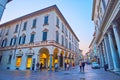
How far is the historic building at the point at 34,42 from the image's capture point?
2020 centimetres

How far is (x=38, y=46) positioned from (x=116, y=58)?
14.6 meters

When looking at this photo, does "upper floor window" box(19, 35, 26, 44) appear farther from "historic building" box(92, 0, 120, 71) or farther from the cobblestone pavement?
"historic building" box(92, 0, 120, 71)

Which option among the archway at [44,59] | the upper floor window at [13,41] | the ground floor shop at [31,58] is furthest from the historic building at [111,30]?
the upper floor window at [13,41]

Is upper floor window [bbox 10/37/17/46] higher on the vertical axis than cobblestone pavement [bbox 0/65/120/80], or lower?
higher

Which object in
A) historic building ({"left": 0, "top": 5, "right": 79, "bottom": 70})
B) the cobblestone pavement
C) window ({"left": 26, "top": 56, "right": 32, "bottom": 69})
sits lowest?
the cobblestone pavement

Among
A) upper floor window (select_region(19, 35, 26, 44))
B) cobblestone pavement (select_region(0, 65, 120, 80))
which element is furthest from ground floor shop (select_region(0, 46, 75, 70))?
cobblestone pavement (select_region(0, 65, 120, 80))

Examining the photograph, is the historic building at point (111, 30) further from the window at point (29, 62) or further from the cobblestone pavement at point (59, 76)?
the window at point (29, 62)

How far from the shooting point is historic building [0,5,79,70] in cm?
2020

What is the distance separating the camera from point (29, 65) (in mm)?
21078

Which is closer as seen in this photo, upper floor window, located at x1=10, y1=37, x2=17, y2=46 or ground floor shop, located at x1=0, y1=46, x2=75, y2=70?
ground floor shop, located at x1=0, y1=46, x2=75, y2=70

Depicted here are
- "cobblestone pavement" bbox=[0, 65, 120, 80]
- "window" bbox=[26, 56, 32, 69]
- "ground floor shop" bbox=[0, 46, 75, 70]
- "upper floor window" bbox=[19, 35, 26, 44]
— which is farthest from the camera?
"upper floor window" bbox=[19, 35, 26, 44]

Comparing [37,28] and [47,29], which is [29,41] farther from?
[47,29]

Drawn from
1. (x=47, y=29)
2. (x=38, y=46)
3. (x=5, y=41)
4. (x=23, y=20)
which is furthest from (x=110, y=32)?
(x=5, y=41)

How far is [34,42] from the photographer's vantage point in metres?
21.3
